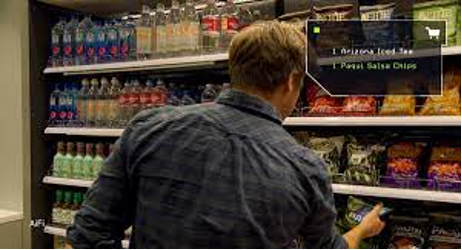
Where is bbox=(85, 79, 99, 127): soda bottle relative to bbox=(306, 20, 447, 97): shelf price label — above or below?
below

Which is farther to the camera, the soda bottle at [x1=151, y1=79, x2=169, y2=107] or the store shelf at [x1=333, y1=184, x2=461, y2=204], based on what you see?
the soda bottle at [x1=151, y1=79, x2=169, y2=107]

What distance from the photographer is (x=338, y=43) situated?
7.92 feet

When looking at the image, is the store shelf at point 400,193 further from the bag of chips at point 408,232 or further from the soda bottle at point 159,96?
the soda bottle at point 159,96

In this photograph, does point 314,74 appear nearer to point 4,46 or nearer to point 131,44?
point 131,44

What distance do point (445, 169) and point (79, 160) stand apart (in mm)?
2111

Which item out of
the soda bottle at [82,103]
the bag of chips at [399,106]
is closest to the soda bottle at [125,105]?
the soda bottle at [82,103]

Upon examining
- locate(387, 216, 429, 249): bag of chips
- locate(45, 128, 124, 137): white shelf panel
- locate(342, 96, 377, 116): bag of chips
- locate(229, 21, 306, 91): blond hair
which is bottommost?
locate(387, 216, 429, 249): bag of chips

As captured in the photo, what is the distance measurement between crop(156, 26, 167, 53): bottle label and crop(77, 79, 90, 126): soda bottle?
685 millimetres

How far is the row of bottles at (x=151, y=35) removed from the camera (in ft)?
9.27

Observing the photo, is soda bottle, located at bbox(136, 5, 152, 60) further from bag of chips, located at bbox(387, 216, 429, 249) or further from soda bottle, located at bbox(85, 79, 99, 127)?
bag of chips, located at bbox(387, 216, 429, 249)

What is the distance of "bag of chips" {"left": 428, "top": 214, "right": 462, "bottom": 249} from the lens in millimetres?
2305

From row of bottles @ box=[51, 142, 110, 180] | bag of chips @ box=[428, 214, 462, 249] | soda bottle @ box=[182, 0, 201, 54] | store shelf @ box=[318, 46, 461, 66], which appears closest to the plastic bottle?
row of bottles @ box=[51, 142, 110, 180]

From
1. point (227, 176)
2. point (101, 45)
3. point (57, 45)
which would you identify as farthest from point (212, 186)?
point (57, 45)

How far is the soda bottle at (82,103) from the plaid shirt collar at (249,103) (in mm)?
2107
